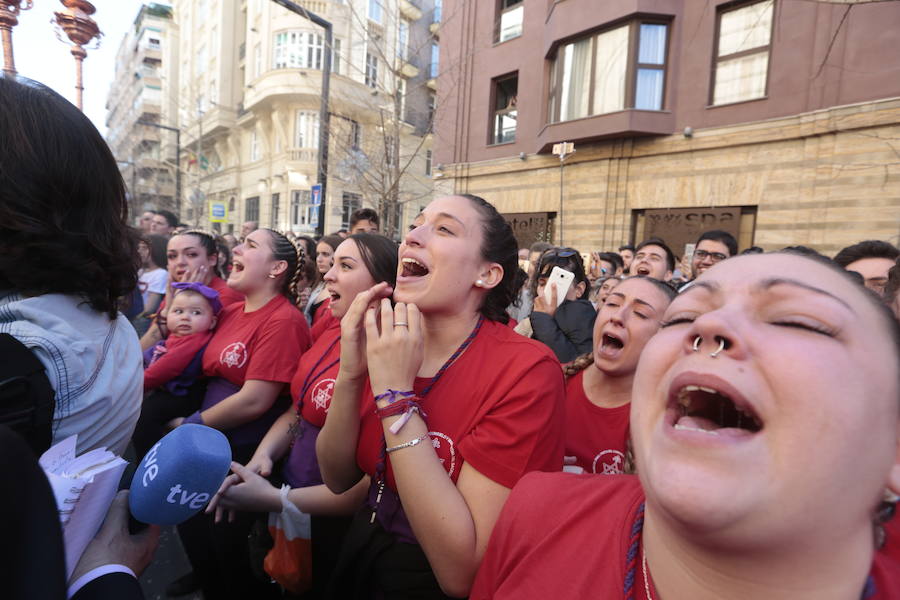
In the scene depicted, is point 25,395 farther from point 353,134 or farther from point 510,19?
point 510,19

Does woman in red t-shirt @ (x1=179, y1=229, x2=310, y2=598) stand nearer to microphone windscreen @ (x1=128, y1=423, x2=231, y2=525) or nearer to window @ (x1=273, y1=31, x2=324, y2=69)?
microphone windscreen @ (x1=128, y1=423, x2=231, y2=525)

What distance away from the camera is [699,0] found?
11000 millimetres

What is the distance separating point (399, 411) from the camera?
4.91 ft

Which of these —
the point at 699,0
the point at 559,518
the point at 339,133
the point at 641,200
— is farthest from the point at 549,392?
the point at 699,0

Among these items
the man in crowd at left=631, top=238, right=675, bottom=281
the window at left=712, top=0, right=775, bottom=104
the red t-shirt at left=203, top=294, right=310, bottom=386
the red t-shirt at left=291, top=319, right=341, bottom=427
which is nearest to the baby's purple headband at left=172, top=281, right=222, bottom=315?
the red t-shirt at left=203, top=294, right=310, bottom=386

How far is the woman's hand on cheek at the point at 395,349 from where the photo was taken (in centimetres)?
155

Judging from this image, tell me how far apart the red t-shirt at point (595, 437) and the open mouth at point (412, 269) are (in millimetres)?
1069

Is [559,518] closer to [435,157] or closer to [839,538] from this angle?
[839,538]

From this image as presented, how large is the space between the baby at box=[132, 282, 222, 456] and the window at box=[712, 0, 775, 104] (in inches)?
464

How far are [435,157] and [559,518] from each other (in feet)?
54.7

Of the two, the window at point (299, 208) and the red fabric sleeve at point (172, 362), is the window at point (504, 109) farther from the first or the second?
the red fabric sleeve at point (172, 362)

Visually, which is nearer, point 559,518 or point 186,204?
point 559,518

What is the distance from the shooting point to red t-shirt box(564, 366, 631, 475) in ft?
6.82

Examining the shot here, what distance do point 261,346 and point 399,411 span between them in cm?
174
